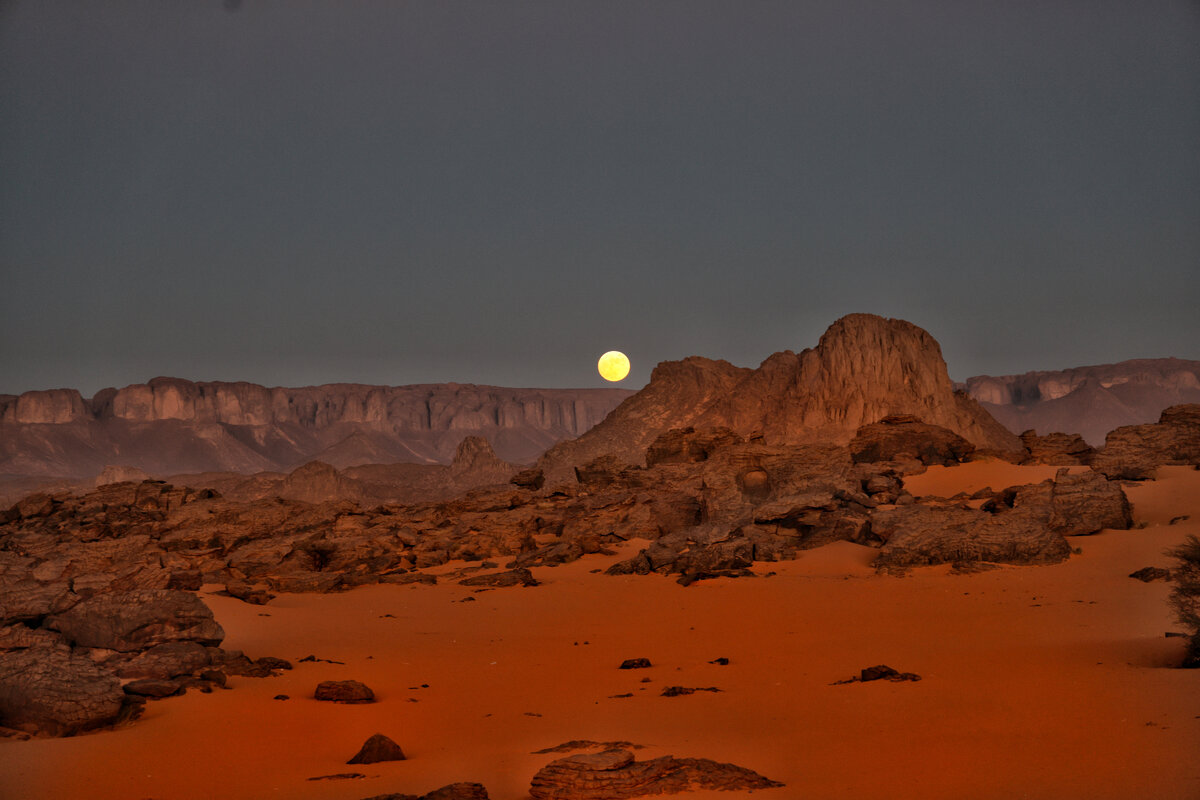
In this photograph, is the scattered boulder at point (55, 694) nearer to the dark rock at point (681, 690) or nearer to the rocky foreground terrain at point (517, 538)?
the rocky foreground terrain at point (517, 538)

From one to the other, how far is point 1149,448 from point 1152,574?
1119cm

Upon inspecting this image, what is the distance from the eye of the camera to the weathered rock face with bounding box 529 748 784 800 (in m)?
5.96

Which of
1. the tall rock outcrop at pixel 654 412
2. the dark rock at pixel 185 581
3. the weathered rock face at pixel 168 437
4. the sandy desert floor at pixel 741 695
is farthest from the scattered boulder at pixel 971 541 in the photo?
the weathered rock face at pixel 168 437

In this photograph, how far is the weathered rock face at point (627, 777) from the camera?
5957 millimetres

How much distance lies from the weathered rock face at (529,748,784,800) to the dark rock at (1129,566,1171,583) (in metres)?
9.21

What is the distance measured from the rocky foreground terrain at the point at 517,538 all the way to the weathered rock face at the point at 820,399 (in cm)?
3742

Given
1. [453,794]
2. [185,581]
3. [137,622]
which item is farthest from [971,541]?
[185,581]

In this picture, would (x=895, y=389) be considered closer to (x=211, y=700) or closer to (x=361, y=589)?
(x=361, y=589)

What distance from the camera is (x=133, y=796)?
6230mm

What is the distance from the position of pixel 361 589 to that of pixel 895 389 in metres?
58.1

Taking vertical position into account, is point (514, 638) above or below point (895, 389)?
below

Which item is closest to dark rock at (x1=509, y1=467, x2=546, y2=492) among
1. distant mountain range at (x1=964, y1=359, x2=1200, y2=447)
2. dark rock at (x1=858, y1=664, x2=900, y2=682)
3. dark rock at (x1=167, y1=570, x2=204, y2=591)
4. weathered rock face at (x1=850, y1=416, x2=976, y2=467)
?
weathered rock face at (x1=850, y1=416, x2=976, y2=467)

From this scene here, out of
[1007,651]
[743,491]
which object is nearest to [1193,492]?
[743,491]

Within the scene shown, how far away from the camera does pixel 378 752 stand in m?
7.30
